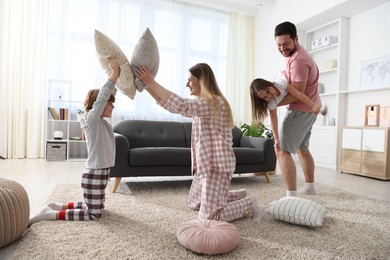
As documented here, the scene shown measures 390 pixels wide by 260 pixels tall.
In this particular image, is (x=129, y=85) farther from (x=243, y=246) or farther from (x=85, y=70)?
(x=85, y=70)

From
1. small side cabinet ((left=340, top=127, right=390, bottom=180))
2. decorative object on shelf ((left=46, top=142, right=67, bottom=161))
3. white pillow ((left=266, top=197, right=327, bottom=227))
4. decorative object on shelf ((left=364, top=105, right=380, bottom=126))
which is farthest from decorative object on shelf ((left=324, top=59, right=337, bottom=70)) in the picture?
decorative object on shelf ((left=46, top=142, right=67, bottom=161))

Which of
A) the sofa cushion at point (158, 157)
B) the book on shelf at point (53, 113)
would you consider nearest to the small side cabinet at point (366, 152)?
the sofa cushion at point (158, 157)

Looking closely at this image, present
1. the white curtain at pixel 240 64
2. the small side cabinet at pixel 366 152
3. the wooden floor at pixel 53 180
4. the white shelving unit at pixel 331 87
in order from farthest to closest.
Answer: the white curtain at pixel 240 64 → the white shelving unit at pixel 331 87 → the small side cabinet at pixel 366 152 → the wooden floor at pixel 53 180

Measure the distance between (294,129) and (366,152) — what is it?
231 cm

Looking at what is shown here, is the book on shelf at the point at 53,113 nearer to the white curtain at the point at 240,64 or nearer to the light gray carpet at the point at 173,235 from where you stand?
the light gray carpet at the point at 173,235

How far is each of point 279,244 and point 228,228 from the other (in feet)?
0.89

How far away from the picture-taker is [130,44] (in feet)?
17.0

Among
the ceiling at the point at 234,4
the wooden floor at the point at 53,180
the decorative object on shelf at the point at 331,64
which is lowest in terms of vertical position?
the wooden floor at the point at 53,180

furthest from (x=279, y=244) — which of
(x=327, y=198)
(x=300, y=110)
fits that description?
(x=327, y=198)

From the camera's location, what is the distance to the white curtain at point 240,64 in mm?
5918

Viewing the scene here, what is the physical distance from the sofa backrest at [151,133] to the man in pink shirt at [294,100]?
140 cm

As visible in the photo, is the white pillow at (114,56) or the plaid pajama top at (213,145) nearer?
the white pillow at (114,56)

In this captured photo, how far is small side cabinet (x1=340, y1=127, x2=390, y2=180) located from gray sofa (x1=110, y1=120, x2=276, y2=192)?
5.08 ft

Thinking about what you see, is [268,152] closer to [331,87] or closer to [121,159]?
[121,159]
